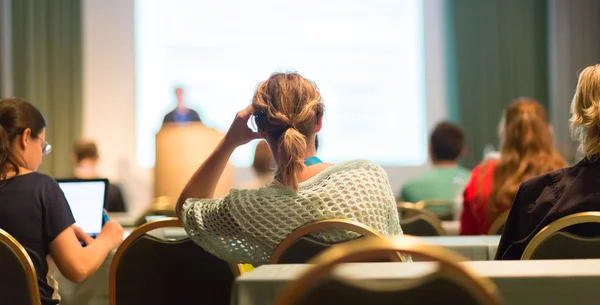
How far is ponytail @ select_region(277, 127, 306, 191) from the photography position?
5.65 feet

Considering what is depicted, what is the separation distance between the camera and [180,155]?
11.1 ft

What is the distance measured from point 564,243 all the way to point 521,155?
1.60 meters

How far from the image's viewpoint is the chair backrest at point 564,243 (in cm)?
162

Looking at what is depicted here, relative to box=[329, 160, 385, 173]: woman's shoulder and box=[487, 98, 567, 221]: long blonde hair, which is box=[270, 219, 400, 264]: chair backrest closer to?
box=[329, 160, 385, 173]: woman's shoulder

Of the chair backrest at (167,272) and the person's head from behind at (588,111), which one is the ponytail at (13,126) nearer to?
the chair backrest at (167,272)

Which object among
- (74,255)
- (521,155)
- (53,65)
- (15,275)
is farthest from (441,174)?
(53,65)

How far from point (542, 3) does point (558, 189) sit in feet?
19.3

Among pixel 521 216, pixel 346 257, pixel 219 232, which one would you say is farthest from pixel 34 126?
pixel 346 257

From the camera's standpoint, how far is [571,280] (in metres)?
1.10

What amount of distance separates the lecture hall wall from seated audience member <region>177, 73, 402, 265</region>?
19.0 ft

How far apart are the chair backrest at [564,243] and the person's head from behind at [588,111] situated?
0.32 meters

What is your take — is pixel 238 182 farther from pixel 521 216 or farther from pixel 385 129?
pixel 521 216

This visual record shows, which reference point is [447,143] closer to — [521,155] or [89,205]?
[521,155]

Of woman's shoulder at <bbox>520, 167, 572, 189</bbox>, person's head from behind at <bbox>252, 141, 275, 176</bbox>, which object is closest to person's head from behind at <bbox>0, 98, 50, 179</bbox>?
woman's shoulder at <bbox>520, 167, 572, 189</bbox>
